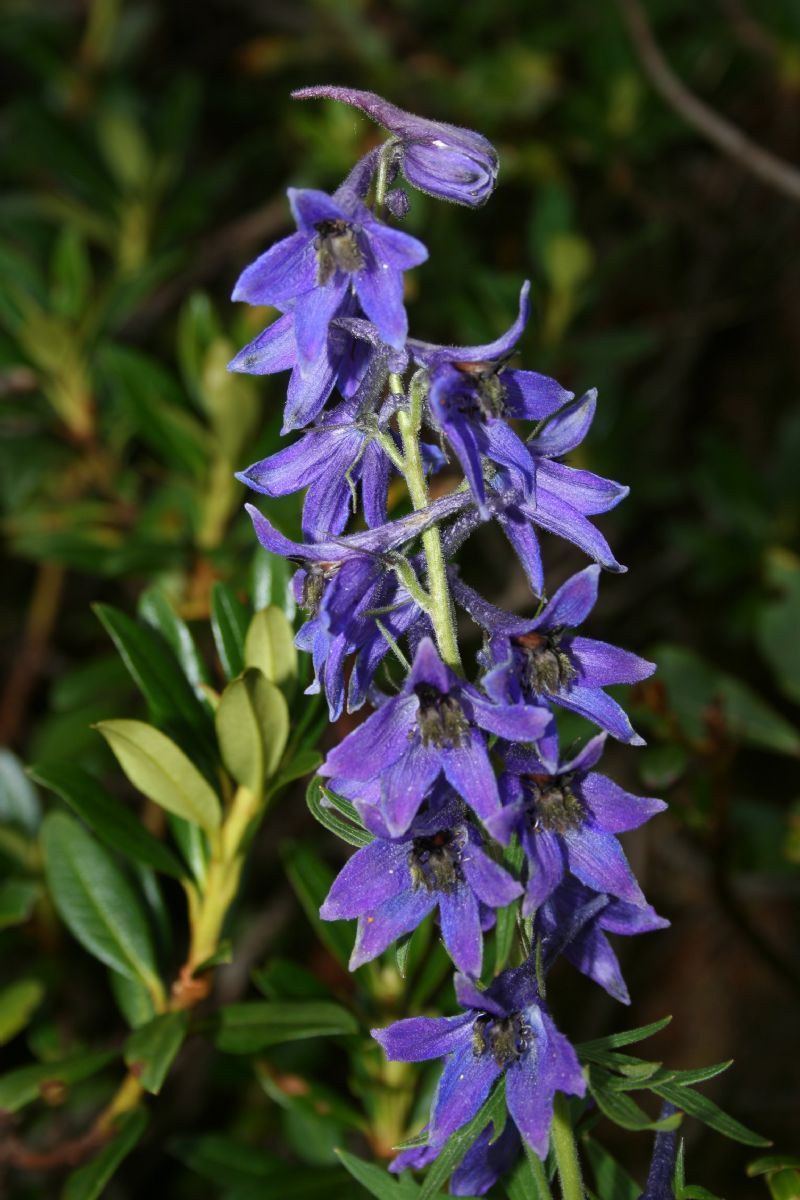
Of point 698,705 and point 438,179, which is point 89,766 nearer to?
point 698,705

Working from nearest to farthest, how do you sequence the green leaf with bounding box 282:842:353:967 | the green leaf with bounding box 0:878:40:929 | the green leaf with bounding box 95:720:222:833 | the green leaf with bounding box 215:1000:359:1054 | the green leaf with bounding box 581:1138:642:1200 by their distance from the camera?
1. the green leaf with bounding box 581:1138:642:1200
2. the green leaf with bounding box 95:720:222:833
3. the green leaf with bounding box 215:1000:359:1054
4. the green leaf with bounding box 282:842:353:967
5. the green leaf with bounding box 0:878:40:929

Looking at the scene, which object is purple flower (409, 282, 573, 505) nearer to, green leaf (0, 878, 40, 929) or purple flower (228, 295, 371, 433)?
purple flower (228, 295, 371, 433)

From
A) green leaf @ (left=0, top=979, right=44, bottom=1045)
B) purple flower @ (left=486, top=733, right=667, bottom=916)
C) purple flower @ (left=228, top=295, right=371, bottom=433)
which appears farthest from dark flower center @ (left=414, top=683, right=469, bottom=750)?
green leaf @ (left=0, top=979, right=44, bottom=1045)

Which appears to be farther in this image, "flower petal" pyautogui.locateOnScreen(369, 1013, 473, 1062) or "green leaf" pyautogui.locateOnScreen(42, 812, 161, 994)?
"green leaf" pyautogui.locateOnScreen(42, 812, 161, 994)

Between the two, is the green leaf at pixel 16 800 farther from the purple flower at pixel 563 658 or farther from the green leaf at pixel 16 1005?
the purple flower at pixel 563 658

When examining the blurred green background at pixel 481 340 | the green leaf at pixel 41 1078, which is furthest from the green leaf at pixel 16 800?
the green leaf at pixel 41 1078

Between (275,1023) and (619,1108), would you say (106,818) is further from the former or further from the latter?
(619,1108)

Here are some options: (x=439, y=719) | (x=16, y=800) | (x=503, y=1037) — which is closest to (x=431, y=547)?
(x=439, y=719)

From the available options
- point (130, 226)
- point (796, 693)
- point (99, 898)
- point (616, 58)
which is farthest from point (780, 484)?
point (99, 898)
